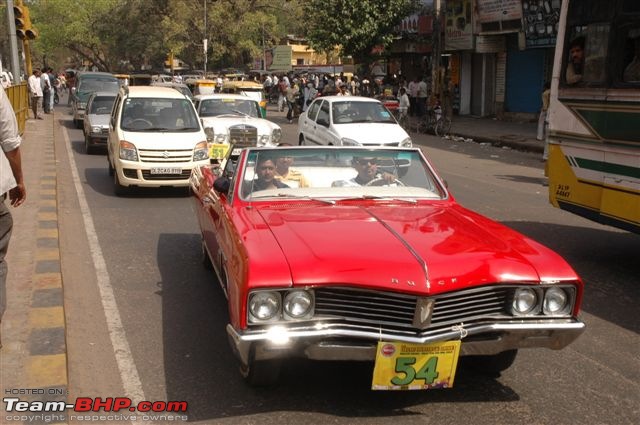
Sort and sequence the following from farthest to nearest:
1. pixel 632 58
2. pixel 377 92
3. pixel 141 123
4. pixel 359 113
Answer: pixel 377 92
pixel 359 113
pixel 141 123
pixel 632 58

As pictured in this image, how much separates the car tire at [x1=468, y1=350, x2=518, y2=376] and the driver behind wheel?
153cm

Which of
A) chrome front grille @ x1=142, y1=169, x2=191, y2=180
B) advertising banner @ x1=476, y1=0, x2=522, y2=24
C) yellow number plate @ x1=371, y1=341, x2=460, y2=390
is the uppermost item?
advertising banner @ x1=476, y1=0, x2=522, y2=24

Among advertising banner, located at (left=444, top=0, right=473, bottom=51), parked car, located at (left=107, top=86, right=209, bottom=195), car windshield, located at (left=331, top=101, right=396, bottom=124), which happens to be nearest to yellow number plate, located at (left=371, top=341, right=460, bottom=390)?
parked car, located at (left=107, top=86, right=209, bottom=195)

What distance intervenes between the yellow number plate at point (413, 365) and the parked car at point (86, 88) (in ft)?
73.5

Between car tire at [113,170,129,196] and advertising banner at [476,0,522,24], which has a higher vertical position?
advertising banner at [476,0,522,24]

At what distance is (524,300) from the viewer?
157 inches

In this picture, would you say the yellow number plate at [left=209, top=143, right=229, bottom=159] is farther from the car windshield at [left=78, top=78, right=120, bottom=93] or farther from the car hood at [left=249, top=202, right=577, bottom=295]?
the car windshield at [left=78, top=78, right=120, bottom=93]

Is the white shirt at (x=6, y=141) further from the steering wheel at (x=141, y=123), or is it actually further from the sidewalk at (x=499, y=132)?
the sidewalk at (x=499, y=132)

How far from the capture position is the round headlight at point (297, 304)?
3.78 m

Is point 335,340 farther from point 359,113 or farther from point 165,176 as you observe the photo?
point 359,113

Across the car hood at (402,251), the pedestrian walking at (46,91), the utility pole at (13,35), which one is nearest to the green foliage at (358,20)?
the pedestrian walking at (46,91)

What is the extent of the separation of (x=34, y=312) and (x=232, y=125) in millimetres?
9764

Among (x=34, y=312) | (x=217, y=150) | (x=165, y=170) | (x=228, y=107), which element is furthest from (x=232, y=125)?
(x=34, y=312)

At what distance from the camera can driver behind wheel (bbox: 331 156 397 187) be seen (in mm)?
5539
